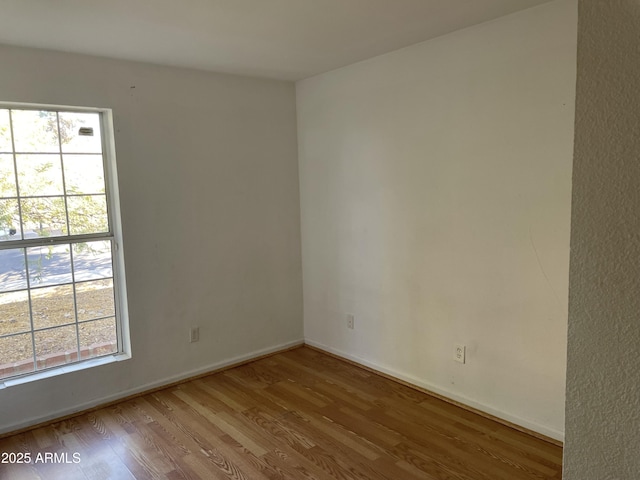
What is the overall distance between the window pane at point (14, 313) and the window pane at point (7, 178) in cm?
61

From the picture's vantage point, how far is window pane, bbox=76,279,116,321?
10.3 ft

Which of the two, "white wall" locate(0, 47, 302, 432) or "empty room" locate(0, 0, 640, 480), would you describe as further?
"white wall" locate(0, 47, 302, 432)

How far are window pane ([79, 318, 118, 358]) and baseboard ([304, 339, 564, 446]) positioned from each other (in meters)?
1.71

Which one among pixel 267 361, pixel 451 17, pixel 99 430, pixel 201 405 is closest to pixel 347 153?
Answer: pixel 451 17

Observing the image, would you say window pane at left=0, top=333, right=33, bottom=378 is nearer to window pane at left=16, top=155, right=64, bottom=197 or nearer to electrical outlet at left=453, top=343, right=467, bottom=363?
window pane at left=16, top=155, right=64, bottom=197

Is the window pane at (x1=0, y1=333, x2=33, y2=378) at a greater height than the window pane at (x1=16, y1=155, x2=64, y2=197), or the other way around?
the window pane at (x1=16, y1=155, x2=64, y2=197)

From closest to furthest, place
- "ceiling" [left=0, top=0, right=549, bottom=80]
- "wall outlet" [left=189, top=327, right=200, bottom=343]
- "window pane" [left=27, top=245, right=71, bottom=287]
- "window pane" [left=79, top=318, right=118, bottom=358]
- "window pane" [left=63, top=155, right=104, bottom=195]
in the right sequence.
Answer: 1. "ceiling" [left=0, top=0, right=549, bottom=80]
2. "window pane" [left=27, top=245, right=71, bottom=287]
3. "window pane" [left=63, top=155, right=104, bottom=195]
4. "window pane" [left=79, top=318, right=118, bottom=358]
5. "wall outlet" [left=189, top=327, right=200, bottom=343]

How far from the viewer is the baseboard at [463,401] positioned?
8.48 ft

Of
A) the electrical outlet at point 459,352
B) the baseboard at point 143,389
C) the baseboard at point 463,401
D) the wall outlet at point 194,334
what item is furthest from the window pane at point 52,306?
the electrical outlet at point 459,352

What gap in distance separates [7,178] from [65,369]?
A: 4.14ft

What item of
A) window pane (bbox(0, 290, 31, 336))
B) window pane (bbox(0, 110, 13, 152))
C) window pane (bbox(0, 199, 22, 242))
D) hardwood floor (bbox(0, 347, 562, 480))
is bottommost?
hardwood floor (bbox(0, 347, 562, 480))

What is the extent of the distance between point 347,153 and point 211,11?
61.2 inches

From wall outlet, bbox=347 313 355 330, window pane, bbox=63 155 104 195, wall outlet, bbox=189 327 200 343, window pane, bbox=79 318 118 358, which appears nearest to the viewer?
window pane, bbox=63 155 104 195

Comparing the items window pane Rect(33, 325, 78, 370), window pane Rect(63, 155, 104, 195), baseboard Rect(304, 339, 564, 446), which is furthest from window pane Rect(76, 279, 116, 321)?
baseboard Rect(304, 339, 564, 446)
